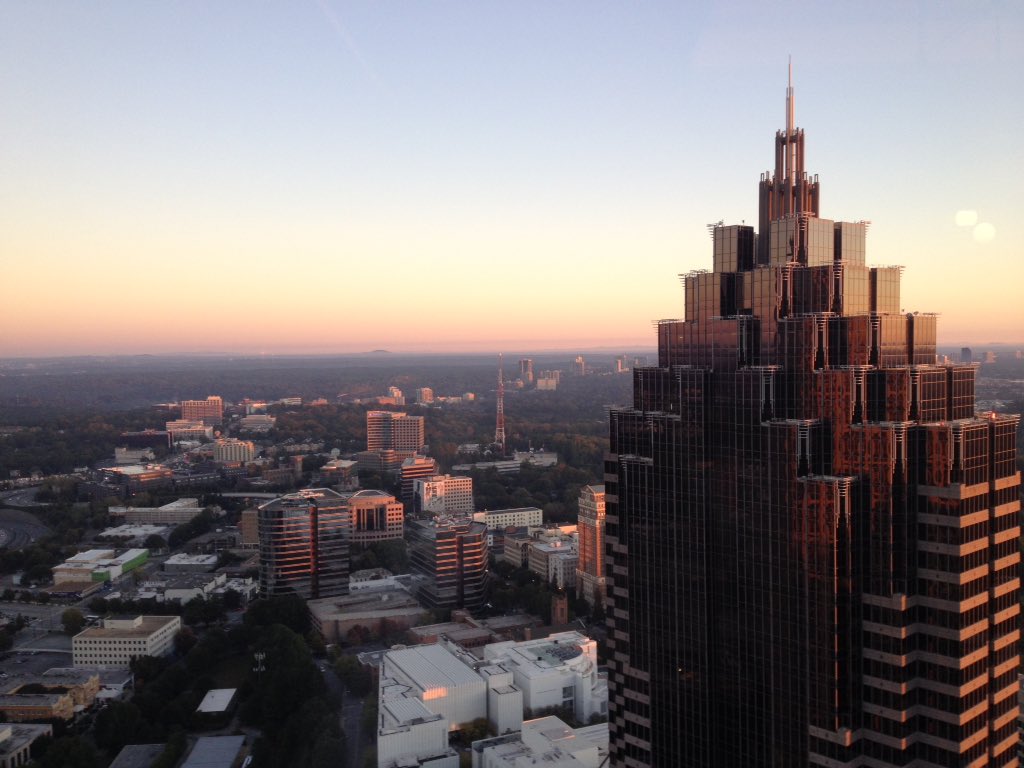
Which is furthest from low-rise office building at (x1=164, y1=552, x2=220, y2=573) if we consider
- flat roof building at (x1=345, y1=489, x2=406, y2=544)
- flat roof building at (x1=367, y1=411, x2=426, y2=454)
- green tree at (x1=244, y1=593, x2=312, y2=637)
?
flat roof building at (x1=367, y1=411, x2=426, y2=454)

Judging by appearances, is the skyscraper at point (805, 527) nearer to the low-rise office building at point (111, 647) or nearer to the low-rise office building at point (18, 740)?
the low-rise office building at point (18, 740)

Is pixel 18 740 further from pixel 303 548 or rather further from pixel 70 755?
pixel 303 548

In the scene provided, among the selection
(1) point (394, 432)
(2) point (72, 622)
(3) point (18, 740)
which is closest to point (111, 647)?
(2) point (72, 622)

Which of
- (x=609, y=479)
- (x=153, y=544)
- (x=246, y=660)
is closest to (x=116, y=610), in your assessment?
(x=246, y=660)

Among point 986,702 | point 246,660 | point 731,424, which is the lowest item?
point 246,660

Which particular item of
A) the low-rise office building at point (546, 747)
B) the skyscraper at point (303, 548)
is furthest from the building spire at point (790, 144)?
the skyscraper at point (303, 548)

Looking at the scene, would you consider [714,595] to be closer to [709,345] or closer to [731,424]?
[731,424]

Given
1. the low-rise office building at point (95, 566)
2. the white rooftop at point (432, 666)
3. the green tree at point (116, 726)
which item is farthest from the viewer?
the low-rise office building at point (95, 566)

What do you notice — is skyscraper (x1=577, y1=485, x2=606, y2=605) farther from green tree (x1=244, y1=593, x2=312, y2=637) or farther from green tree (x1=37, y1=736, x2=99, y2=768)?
green tree (x1=37, y1=736, x2=99, y2=768)
